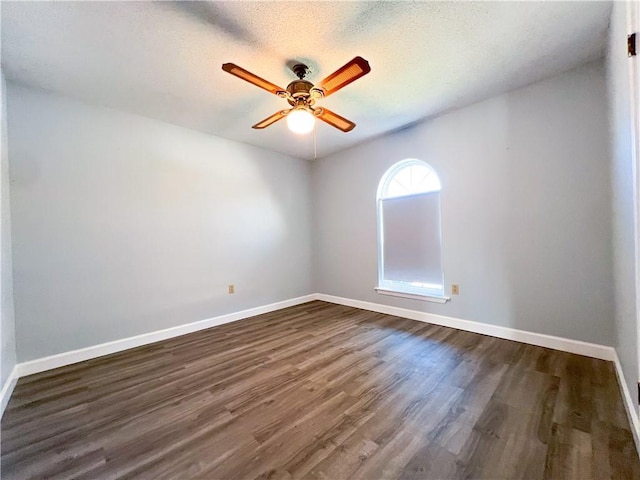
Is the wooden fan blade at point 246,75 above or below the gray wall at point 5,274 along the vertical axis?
above

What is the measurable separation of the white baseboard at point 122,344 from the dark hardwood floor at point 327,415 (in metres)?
0.11

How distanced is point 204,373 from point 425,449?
67.9 inches

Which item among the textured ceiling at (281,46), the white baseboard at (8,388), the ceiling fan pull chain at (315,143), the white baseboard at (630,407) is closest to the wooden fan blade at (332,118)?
the textured ceiling at (281,46)

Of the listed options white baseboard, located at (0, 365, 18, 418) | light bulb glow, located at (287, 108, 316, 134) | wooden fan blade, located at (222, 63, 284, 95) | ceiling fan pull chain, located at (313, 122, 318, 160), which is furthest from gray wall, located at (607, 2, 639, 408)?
white baseboard, located at (0, 365, 18, 418)

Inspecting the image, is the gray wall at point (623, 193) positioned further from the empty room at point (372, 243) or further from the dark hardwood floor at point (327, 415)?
the dark hardwood floor at point (327, 415)

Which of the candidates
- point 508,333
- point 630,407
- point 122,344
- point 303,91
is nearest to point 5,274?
point 122,344

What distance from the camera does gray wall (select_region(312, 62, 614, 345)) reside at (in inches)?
84.8

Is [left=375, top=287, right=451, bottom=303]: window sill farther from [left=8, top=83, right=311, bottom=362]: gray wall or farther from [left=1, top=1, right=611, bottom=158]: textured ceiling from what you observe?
[left=1, top=1, right=611, bottom=158]: textured ceiling

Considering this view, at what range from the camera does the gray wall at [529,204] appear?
215 cm

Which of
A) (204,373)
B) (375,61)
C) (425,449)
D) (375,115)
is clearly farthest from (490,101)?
(204,373)

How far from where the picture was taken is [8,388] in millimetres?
1862

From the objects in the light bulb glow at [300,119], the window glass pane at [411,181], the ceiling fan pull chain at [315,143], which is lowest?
the window glass pane at [411,181]

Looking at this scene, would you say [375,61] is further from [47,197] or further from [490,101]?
[47,197]

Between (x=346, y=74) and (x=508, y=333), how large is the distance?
2861 millimetres
